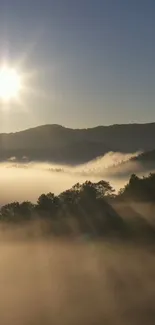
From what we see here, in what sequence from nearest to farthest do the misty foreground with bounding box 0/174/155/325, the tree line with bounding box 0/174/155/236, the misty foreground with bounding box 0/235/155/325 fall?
1. the misty foreground with bounding box 0/235/155/325
2. the misty foreground with bounding box 0/174/155/325
3. the tree line with bounding box 0/174/155/236

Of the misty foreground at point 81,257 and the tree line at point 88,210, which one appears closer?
the misty foreground at point 81,257

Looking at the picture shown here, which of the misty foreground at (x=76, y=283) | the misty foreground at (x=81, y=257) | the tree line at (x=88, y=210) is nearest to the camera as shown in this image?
the misty foreground at (x=76, y=283)

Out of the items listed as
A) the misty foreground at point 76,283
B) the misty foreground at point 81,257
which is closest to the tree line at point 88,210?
the misty foreground at point 81,257

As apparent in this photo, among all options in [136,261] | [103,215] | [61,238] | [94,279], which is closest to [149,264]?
[136,261]

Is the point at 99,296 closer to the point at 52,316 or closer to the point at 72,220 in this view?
the point at 52,316

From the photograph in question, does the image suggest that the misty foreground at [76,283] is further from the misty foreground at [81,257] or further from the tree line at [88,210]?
the tree line at [88,210]

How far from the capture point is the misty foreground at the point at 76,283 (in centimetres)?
7981

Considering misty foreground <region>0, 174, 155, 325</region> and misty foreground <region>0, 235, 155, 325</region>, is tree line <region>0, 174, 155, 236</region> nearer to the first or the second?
misty foreground <region>0, 174, 155, 325</region>

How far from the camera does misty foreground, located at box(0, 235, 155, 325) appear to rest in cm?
7981

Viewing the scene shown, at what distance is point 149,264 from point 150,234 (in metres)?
13.2

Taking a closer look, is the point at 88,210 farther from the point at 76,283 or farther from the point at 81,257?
the point at 76,283

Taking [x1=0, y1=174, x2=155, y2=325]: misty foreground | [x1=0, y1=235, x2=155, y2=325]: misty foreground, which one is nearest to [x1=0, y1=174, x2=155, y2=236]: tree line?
[x1=0, y1=174, x2=155, y2=325]: misty foreground

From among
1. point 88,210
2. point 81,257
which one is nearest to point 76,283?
point 81,257

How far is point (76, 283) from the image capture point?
95.4 metres
